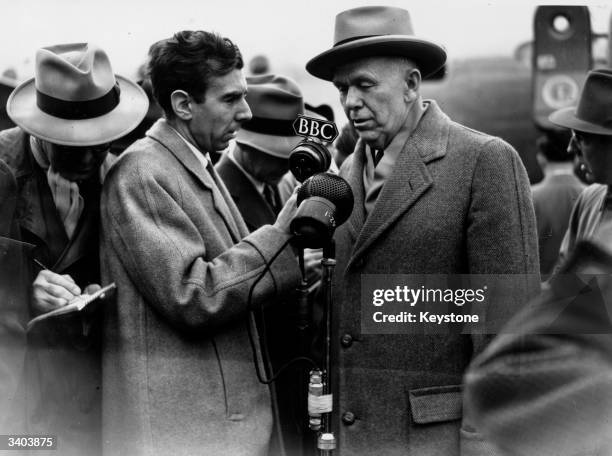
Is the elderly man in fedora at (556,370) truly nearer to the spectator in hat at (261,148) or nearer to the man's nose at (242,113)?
the man's nose at (242,113)

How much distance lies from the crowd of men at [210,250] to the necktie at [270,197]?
648mm

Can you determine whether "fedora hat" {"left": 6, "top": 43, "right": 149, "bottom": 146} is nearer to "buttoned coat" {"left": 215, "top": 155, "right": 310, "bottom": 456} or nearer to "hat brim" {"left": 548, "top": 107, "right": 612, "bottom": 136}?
"buttoned coat" {"left": 215, "top": 155, "right": 310, "bottom": 456}

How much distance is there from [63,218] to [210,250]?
1.55 ft

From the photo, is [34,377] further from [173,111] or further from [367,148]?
[367,148]

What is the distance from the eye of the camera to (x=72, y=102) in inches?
95.9

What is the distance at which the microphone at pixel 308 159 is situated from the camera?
6.90ft

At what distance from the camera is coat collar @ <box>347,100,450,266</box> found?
2.30 metres

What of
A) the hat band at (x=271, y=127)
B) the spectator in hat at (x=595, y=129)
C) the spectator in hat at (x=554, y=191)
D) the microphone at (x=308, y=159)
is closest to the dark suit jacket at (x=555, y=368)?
the microphone at (x=308, y=159)

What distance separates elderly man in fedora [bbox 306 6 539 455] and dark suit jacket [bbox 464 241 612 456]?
0.99 m

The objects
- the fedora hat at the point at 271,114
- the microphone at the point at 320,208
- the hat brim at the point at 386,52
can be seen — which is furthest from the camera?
the fedora hat at the point at 271,114

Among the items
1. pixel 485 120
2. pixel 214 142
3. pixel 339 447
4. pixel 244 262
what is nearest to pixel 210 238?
pixel 244 262

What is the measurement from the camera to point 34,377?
2.46 m

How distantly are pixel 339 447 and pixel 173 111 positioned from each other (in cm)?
109

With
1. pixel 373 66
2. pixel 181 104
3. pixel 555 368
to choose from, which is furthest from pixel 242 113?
pixel 555 368
